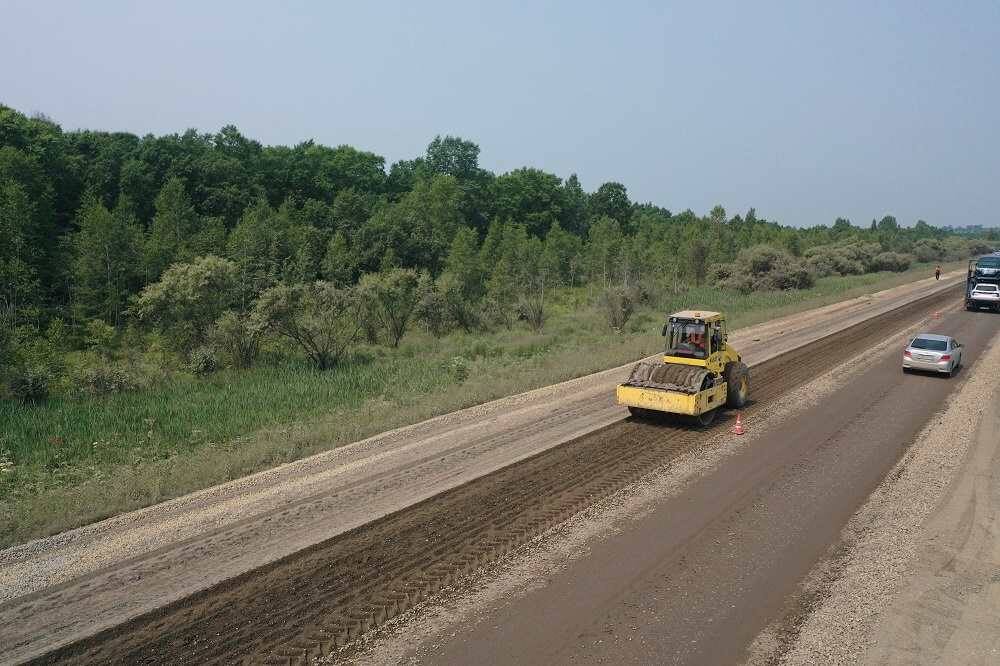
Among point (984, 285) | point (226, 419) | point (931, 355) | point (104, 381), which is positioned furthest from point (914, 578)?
point (984, 285)

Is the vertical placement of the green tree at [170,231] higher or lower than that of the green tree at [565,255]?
higher

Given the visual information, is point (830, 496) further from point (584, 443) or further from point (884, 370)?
point (884, 370)


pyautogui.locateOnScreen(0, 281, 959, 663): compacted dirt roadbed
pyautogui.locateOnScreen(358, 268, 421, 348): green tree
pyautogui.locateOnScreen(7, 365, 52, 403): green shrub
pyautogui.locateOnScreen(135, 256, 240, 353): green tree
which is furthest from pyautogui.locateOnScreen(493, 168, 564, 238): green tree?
pyautogui.locateOnScreen(0, 281, 959, 663): compacted dirt roadbed

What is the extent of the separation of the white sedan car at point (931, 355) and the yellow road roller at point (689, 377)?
9.00 m

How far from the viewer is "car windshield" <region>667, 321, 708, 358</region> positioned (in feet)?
54.5

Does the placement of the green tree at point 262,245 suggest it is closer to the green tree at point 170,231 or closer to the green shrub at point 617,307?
the green tree at point 170,231

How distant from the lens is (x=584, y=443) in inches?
597

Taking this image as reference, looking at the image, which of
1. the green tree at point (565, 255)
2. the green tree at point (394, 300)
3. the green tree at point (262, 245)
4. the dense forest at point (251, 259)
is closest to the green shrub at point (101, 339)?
the dense forest at point (251, 259)

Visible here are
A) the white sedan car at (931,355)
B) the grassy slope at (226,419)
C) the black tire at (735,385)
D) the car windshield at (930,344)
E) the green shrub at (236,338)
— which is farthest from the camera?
the green shrub at (236,338)

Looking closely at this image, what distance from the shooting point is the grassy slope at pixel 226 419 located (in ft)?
40.0

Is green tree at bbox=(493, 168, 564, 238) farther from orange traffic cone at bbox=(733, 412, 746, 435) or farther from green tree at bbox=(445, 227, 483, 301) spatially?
orange traffic cone at bbox=(733, 412, 746, 435)

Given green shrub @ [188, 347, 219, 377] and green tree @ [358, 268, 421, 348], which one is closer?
green shrub @ [188, 347, 219, 377]

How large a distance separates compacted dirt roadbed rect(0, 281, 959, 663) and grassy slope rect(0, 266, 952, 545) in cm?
94

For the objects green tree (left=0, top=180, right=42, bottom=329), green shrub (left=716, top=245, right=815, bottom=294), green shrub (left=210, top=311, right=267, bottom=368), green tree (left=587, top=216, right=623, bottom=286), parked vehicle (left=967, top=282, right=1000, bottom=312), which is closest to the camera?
green shrub (left=210, top=311, right=267, bottom=368)
